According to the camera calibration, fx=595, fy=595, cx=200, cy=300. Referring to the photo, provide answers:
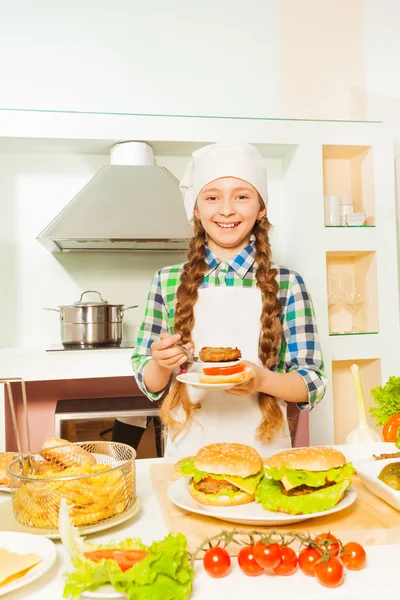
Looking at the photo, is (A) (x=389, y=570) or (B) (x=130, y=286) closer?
(A) (x=389, y=570)

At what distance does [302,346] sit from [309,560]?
979mm

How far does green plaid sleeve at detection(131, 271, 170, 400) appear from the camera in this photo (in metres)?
1.74

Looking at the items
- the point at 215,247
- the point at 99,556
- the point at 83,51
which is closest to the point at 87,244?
the point at 83,51

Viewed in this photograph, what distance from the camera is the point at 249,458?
3.22 feet

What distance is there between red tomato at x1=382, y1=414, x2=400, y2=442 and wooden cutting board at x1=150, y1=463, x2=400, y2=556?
33cm

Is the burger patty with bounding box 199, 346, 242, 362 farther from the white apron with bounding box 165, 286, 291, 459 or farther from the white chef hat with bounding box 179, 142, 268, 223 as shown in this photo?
the white chef hat with bounding box 179, 142, 268, 223

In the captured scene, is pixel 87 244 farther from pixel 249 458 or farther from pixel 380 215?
pixel 249 458

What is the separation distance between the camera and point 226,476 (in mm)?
965

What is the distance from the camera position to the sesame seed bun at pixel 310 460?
0.94 m

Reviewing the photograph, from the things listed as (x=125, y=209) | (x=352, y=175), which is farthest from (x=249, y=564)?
(x=352, y=175)

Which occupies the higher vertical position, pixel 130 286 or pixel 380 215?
pixel 380 215

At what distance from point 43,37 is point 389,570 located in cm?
297

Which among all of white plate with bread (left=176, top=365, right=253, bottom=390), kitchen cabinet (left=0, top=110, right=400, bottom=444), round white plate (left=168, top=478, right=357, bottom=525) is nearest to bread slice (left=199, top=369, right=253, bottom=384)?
white plate with bread (left=176, top=365, right=253, bottom=390)

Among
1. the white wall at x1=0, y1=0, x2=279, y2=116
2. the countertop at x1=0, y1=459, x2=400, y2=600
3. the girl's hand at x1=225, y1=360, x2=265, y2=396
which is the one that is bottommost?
the countertop at x1=0, y1=459, x2=400, y2=600
